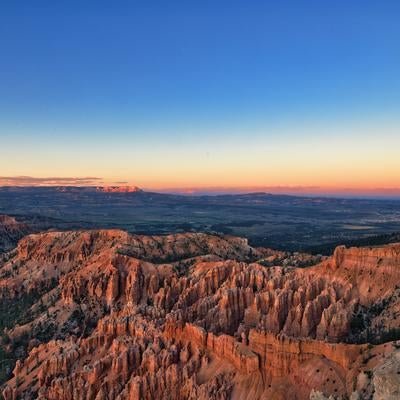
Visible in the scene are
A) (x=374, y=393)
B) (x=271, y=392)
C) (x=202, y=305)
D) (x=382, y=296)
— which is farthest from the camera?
(x=202, y=305)

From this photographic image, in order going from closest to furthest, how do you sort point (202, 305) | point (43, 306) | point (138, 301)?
point (202, 305)
point (138, 301)
point (43, 306)

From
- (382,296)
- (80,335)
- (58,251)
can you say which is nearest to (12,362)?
(80,335)

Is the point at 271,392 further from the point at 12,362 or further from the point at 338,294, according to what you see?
the point at 12,362

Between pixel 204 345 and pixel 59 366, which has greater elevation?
pixel 204 345

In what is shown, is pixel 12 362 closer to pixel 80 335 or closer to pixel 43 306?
pixel 80 335

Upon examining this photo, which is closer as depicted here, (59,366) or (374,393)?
(374,393)

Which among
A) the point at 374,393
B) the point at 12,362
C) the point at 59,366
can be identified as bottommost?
the point at 12,362
